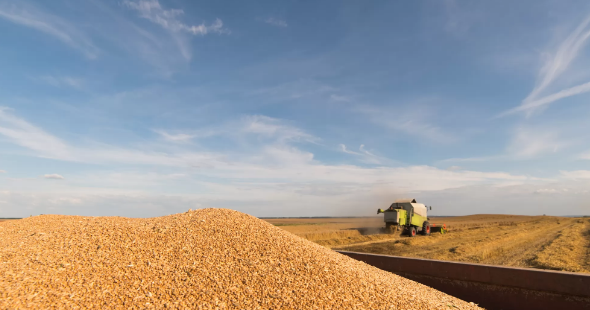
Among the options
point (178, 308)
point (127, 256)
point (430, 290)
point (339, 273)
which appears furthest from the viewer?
point (430, 290)

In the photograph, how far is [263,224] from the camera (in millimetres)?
6246

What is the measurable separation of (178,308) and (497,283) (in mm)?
4192

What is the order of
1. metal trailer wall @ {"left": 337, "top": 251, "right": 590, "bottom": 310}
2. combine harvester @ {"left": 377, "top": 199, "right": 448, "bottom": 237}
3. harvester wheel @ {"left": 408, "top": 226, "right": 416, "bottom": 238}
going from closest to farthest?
metal trailer wall @ {"left": 337, "top": 251, "right": 590, "bottom": 310} → combine harvester @ {"left": 377, "top": 199, "right": 448, "bottom": 237} → harvester wheel @ {"left": 408, "top": 226, "right": 416, "bottom": 238}

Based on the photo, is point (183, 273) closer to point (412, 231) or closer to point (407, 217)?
point (407, 217)

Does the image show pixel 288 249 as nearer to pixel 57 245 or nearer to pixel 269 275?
pixel 269 275

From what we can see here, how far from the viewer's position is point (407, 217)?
18.7m

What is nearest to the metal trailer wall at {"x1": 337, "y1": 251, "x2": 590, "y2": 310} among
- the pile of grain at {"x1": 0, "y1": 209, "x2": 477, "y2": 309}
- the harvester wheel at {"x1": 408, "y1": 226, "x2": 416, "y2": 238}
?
the pile of grain at {"x1": 0, "y1": 209, "x2": 477, "y2": 309}

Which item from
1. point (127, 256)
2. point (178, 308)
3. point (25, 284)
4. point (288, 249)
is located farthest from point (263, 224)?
point (25, 284)

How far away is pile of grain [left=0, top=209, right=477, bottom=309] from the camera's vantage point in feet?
11.3

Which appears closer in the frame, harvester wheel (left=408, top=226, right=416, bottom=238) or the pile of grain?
the pile of grain

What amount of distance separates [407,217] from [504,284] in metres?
14.7

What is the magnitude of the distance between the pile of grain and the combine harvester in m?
13.2

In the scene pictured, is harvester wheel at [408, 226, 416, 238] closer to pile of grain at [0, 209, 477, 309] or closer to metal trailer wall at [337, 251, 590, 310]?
metal trailer wall at [337, 251, 590, 310]

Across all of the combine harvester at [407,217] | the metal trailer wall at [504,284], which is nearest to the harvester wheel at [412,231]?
the combine harvester at [407,217]
